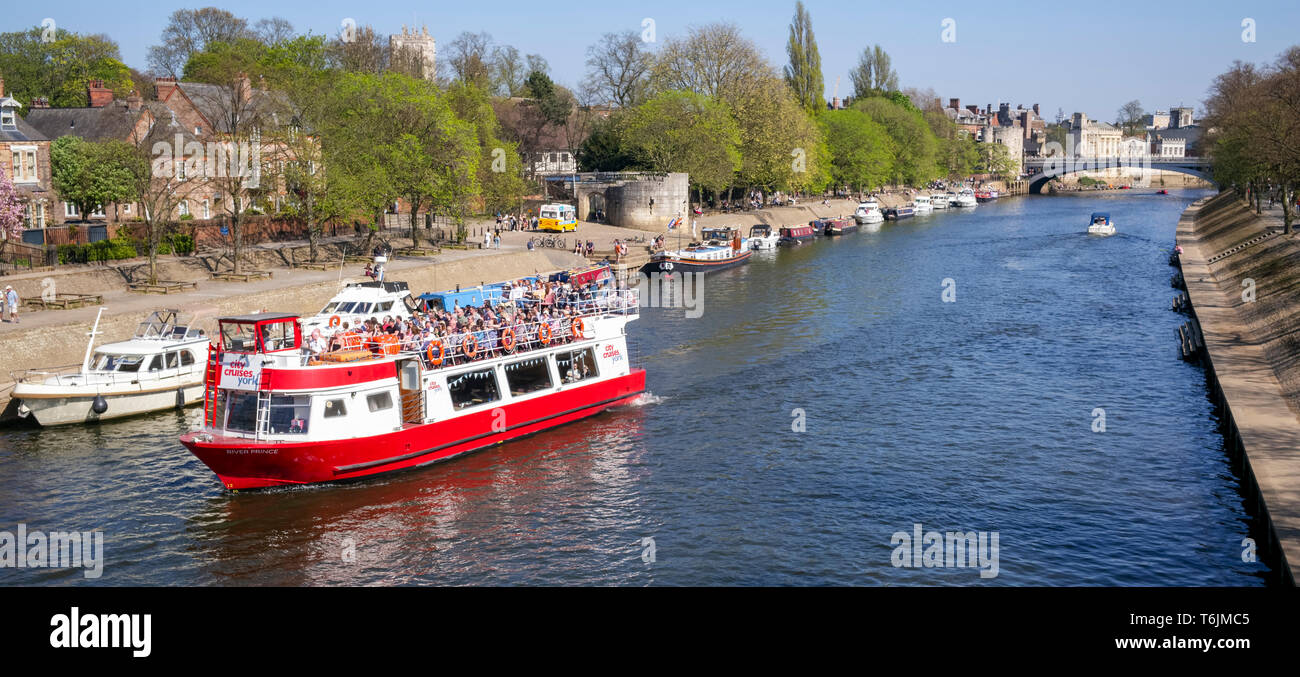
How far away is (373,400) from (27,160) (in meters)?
45.7

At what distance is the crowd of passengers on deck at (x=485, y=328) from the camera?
3553 centimetres

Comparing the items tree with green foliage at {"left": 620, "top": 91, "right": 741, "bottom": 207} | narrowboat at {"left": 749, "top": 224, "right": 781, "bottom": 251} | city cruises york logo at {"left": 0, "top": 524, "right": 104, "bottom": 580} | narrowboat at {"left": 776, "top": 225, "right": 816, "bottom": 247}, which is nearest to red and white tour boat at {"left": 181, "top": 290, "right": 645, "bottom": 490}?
city cruises york logo at {"left": 0, "top": 524, "right": 104, "bottom": 580}

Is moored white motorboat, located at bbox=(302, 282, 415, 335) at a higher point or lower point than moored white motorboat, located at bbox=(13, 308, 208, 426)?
higher

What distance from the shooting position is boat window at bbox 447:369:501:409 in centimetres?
3712

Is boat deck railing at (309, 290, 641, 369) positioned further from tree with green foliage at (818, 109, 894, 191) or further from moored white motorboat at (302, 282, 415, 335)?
tree with green foliage at (818, 109, 894, 191)

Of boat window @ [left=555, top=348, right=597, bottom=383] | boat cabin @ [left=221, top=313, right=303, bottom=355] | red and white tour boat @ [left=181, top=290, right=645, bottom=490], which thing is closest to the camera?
red and white tour boat @ [left=181, top=290, right=645, bottom=490]

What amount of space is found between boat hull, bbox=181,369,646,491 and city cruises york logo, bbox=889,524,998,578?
15065 millimetres

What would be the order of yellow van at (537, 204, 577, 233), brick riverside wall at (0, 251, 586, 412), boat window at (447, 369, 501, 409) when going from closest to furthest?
boat window at (447, 369, 501, 409)
brick riverside wall at (0, 251, 586, 412)
yellow van at (537, 204, 577, 233)

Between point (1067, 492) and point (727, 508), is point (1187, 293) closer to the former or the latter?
point (1067, 492)

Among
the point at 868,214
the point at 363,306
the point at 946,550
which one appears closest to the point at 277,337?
the point at 363,306

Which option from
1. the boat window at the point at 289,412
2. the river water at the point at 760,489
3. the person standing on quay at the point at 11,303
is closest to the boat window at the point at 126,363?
the river water at the point at 760,489

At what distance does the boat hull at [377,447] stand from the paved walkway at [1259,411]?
22475 millimetres

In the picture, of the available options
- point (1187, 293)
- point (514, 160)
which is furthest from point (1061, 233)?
point (514, 160)
